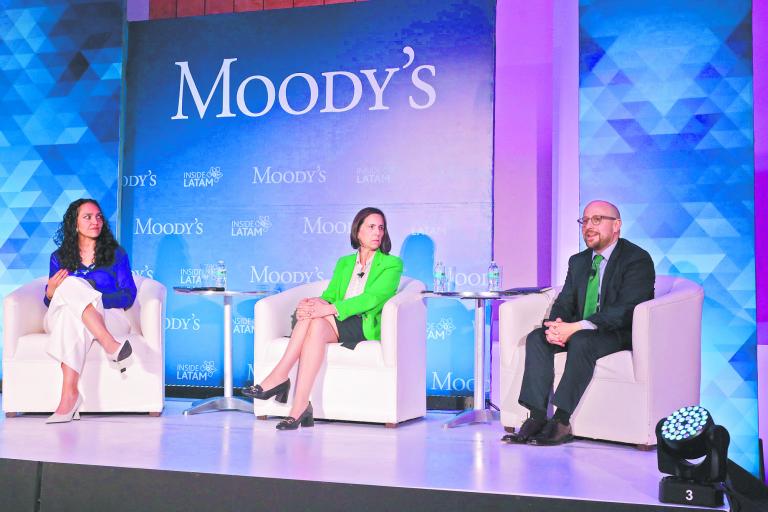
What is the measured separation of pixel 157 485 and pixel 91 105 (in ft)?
12.4

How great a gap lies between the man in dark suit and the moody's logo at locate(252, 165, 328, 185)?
212 centimetres

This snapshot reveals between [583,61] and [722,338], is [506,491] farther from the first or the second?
[583,61]

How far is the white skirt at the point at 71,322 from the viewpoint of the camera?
4375 millimetres

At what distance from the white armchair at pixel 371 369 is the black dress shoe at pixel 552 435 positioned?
2.74ft

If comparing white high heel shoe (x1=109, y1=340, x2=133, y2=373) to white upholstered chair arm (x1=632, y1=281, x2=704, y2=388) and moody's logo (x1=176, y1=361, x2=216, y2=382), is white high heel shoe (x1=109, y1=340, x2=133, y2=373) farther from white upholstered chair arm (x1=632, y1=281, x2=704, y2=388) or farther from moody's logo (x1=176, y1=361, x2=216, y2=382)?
white upholstered chair arm (x1=632, y1=281, x2=704, y2=388)

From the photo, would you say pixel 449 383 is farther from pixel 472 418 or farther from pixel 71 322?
pixel 71 322

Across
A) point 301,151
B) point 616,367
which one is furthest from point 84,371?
point 616,367

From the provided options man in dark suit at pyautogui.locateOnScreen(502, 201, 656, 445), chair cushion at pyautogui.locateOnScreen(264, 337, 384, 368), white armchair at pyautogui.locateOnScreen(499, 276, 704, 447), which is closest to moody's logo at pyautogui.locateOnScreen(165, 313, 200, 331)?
chair cushion at pyautogui.locateOnScreen(264, 337, 384, 368)

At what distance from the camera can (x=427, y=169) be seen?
5.51m

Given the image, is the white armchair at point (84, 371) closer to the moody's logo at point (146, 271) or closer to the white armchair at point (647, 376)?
the moody's logo at point (146, 271)

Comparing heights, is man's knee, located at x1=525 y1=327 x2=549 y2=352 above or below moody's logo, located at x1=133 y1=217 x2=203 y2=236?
below

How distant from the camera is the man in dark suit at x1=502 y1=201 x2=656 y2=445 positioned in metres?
3.80

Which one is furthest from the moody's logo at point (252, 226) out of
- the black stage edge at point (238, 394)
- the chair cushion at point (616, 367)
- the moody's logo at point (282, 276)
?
the chair cushion at point (616, 367)

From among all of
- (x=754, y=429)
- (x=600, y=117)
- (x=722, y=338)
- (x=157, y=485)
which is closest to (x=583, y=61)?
(x=600, y=117)
